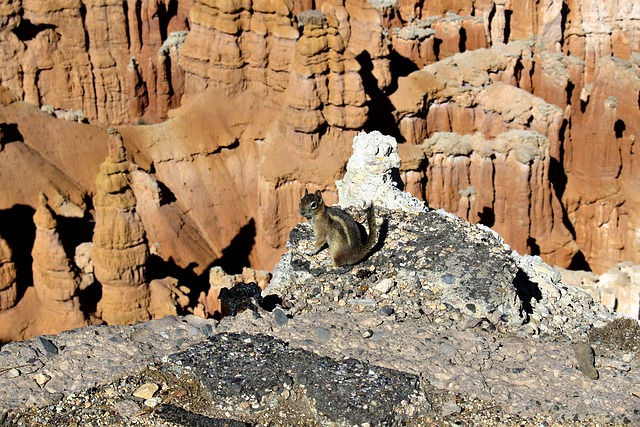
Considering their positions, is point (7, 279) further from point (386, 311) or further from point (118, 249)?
point (386, 311)

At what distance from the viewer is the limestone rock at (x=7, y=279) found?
24.7m

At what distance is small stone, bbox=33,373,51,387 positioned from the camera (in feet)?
30.7

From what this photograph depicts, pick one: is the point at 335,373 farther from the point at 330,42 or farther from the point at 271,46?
the point at 271,46

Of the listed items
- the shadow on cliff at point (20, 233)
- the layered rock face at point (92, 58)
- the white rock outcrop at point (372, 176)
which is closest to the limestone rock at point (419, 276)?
the white rock outcrop at point (372, 176)

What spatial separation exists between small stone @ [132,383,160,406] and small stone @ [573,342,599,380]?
4.76 metres

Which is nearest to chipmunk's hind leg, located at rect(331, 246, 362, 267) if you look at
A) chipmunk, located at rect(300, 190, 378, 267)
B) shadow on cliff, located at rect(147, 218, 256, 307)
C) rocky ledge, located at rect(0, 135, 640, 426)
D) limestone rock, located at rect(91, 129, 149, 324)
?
chipmunk, located at rect(300, 190, 378, 267)

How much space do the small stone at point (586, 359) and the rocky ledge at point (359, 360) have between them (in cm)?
2

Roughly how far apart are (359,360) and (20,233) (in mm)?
22870

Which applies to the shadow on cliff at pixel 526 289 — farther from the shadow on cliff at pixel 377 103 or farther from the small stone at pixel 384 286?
the shadow on cliff at pixel 377 103

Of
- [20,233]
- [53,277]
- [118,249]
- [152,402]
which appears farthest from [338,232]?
[20,233]

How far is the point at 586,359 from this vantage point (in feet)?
32.5

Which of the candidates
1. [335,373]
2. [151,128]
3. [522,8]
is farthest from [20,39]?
[335,373]

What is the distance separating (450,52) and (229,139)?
1233 centimetres

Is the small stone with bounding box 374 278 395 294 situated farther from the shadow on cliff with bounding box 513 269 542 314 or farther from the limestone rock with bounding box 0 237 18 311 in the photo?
the limestone rock with bounding box 0 237 18 311
